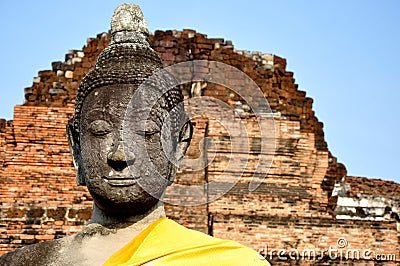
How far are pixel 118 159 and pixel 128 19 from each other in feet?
3.10

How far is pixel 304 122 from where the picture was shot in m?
20.8

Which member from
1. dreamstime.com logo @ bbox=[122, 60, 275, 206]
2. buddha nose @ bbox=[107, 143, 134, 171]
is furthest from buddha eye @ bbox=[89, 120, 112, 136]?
dreamstime.com logo @ bbox=[122, 60, 275, 206]

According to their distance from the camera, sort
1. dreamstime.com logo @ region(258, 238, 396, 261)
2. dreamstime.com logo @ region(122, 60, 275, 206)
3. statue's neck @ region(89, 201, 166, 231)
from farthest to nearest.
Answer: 1. dreamstime.com logo @ region(122, 60, 275, 206)
2. dreamstime.com logo @ region(258, 238, 396, 261)
3. statue's neck @ region(89, 201, 166, 231)

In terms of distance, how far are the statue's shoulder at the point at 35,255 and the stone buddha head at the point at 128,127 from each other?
1.14 feet

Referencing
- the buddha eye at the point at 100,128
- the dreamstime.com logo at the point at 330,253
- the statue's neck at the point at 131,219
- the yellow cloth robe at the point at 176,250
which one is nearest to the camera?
the yellow cloth robe at the point at 176,250

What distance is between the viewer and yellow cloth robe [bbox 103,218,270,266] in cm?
404

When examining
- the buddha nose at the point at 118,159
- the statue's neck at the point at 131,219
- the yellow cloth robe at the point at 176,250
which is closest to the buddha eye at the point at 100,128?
the buddha nose at the point at 118,159

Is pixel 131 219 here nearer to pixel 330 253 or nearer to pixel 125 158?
pixel 125 158

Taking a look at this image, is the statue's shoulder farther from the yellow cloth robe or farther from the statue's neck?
the yellow cloth robe

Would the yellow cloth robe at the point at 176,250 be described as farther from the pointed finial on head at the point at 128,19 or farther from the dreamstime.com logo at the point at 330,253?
the dreamstime.com logo at the point at 330,253

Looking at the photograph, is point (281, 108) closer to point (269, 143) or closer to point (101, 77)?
point (269, 143)

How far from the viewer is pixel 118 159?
439 cm

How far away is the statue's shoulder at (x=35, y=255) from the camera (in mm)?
4531

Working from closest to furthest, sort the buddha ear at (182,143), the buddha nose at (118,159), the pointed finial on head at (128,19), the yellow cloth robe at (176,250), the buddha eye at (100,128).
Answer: the yellow cloth robe at (176,250) < the buddha nose at (118,159) < the buddha eye at (100,128) < the buddha ear at (182,143) < the pointed finial on head at (128,19)
